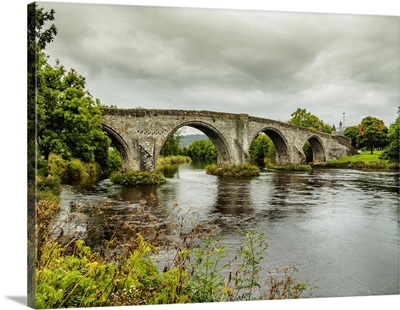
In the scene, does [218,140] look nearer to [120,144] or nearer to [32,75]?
[120,144]

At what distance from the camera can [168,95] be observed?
20.6ft

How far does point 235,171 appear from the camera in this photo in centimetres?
1634

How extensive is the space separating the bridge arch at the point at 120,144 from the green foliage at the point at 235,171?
3635 mm

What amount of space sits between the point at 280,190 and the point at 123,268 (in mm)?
7844

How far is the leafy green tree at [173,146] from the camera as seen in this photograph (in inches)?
746

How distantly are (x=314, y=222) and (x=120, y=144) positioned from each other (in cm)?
1053

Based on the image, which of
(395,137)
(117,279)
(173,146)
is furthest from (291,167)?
(117,279)

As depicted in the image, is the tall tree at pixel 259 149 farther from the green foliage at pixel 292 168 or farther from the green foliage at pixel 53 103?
the green foliage at pixel 53 103

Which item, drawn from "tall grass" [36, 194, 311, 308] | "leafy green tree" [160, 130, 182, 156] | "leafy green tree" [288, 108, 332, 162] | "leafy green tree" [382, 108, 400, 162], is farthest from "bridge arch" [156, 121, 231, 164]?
"tall grass" [36, 194, 311, 308]

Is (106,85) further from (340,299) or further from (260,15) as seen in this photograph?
(340,299)

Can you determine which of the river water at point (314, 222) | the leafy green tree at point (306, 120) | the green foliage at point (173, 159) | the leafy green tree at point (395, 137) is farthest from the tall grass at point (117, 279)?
the green foliage at point (173, 159)

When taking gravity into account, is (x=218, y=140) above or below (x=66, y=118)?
below

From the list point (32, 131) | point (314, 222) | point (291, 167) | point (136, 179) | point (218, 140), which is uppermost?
point (218, 140)

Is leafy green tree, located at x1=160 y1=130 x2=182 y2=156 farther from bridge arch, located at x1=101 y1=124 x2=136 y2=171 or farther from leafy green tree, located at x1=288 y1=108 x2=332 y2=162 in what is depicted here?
leafy green tree, located at x1=288 y1=108 x2=332 y2=162
